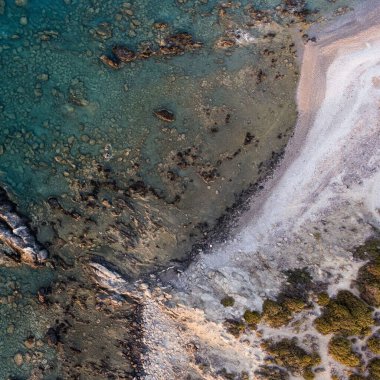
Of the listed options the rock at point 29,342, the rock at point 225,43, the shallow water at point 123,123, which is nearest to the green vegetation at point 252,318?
the shallow water at point 123,123

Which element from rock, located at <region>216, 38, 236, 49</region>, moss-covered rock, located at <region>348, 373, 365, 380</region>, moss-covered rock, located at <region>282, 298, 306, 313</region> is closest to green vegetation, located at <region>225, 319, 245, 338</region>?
moss-covered rock, located at <region>282, 298, 306, 313</region>

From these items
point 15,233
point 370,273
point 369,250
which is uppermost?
point 369,250

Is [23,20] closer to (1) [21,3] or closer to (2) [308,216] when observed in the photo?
(1) [21,3]

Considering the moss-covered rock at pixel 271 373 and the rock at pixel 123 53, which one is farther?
the rock at pixel 123 53

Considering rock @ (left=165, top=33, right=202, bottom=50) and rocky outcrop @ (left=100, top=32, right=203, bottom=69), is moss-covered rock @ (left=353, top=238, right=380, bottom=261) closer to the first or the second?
rocky outcrop @ (left=100, top=32, right=203, bottom=69)

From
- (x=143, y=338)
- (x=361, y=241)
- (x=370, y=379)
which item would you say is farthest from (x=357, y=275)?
(x=143, y=338)

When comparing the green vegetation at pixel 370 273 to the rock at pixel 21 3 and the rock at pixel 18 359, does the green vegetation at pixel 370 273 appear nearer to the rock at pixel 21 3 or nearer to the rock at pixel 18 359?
the rock at pixel 18 359

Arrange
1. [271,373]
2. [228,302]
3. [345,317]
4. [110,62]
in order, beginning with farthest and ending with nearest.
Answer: [110,62]
[228,302]
[271,373]
[345,317]

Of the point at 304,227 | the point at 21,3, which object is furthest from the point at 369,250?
the point at 21,3
